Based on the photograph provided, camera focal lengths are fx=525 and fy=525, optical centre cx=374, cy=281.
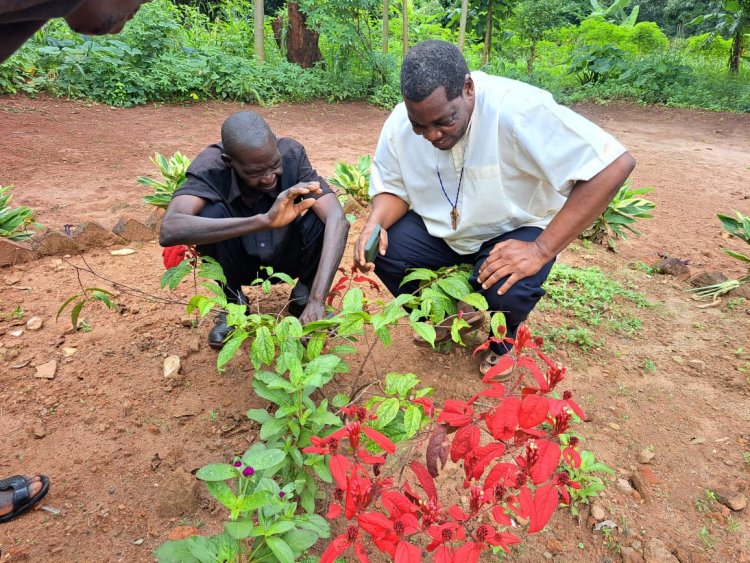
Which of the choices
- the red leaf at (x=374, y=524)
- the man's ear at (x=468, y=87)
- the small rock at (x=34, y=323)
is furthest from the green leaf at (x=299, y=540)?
the small rock at (x=34, y=323)

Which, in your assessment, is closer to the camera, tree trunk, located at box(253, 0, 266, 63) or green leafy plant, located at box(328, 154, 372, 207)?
green leafy plant, located at box(328, 154, 372, 207)

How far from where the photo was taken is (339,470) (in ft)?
3.62

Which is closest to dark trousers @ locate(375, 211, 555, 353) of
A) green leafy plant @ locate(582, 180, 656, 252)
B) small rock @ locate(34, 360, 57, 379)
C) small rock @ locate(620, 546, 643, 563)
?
small rock @ locate(620, 546, 643, 563)

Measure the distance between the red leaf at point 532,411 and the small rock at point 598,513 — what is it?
2.69ft

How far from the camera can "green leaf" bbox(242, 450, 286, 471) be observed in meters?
1.20

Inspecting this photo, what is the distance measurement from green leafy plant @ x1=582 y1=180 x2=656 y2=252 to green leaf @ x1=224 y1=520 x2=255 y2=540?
320cm

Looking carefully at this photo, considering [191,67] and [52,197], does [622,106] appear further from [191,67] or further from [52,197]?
[52,197]

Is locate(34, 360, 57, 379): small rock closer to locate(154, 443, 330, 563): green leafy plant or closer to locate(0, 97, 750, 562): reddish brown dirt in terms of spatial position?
locate(0, 97, 750, 562): reddish brown dirt

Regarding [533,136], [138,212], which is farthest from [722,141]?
[138,212]

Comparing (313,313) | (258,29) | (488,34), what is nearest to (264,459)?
(313,313)

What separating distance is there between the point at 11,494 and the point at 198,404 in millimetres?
676

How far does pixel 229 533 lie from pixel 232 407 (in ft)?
3.34

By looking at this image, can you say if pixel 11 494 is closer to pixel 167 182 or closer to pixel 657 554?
pixel 657 554

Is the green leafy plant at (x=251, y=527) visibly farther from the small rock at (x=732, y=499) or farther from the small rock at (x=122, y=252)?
the small rock at (x=122, y=252)
